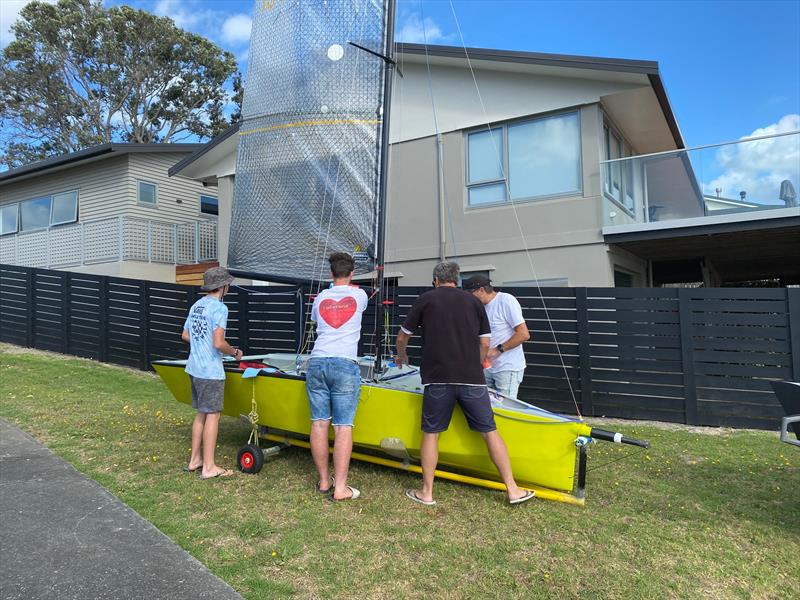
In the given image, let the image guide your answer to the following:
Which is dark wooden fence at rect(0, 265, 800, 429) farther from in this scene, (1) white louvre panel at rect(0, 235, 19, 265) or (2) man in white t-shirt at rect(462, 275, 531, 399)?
(1) white louvre panel at rect(0, 235, 19, 265)

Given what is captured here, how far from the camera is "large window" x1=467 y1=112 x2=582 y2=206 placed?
984 cm

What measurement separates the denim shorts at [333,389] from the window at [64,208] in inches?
592

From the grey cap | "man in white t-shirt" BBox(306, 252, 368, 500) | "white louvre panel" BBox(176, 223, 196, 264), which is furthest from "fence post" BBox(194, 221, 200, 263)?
"man in white t-shirt" BBox(306, 252, 368, 500)

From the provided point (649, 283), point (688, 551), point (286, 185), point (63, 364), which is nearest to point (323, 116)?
point (286, 185)

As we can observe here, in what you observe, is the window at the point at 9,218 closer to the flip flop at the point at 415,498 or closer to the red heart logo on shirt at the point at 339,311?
the red heart logo on shirt at the point at 339,311

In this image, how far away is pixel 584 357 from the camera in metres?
7.11

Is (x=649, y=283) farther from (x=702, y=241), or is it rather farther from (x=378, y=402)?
(x=378, y=402)

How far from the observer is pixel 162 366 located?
16.6 feet

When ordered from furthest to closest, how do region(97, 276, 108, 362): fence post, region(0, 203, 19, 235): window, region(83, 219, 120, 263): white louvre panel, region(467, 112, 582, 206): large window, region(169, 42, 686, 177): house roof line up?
1. region(0, 203, 19, 235): window
2. region(83, 219, 120, 263): white louvre panel
3. region(97, 276, 108, 362): fence post
4. region(467, 112, 582, 206): large window
5. region(169, 42, 686, 177): house roof

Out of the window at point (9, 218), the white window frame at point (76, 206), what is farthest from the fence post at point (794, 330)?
the window at point (9, 218)

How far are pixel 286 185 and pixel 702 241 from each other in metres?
8.36

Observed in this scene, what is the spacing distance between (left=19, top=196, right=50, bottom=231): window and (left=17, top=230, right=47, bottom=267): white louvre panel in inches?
19.9

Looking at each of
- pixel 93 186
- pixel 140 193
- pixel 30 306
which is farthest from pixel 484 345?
pixel 93 186

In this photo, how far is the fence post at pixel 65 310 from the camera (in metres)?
10.4
